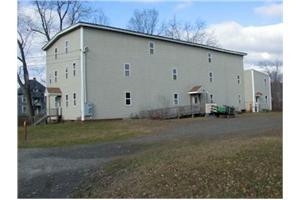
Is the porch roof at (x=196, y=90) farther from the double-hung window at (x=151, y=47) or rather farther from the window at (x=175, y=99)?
the double-hung window at (x=151, y=47)

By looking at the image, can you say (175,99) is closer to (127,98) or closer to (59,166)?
(127,98)

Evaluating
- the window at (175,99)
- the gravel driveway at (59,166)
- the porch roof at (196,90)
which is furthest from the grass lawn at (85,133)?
the porch roof at (196,90)

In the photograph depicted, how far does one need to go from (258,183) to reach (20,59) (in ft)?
134

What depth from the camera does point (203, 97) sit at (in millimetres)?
36281

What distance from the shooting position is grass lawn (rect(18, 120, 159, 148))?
17964 mm

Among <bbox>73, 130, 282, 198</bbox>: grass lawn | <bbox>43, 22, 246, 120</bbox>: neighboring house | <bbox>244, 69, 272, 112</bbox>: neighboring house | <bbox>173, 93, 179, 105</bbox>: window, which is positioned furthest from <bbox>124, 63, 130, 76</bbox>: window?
<bbox>73, 130, 282, 198</bbox>: grass lawn

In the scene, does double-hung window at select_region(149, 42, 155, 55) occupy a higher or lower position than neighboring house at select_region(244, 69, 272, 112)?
higher

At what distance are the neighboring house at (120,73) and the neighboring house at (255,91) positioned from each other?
8083 mm

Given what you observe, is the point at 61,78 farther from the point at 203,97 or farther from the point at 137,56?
the point at 203,97

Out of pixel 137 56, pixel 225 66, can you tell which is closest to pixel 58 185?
pixel 137 56

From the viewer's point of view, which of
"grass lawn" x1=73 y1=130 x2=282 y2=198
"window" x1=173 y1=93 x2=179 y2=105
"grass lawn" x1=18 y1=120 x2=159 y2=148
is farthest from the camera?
"window" x1=173 y1=93 x2=179 y2=105

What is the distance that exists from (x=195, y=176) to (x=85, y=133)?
14231mm

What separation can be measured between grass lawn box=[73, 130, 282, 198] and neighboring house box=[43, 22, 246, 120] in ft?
59.3

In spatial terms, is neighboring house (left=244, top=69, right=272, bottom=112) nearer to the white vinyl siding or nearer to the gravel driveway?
the white vinyl siding
